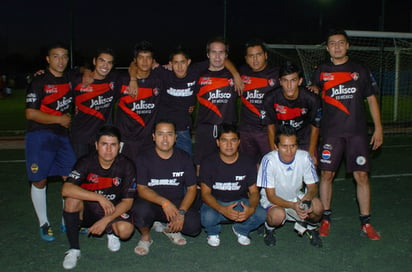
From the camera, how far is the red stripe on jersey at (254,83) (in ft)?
16.8

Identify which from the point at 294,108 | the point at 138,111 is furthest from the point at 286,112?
the point at 138,111

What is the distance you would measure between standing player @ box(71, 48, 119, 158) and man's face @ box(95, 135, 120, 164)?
0.72 m

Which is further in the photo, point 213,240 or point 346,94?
point 346,94

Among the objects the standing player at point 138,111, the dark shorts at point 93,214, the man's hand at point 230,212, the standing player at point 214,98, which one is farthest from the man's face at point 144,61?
the man's hand at point 230,212

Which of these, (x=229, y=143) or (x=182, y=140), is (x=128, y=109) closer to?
(x=182, y=140)

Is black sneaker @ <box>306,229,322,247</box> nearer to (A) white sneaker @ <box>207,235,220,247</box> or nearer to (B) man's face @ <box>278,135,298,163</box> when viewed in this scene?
(B) man's face @ <box>278,135,298,163</box>

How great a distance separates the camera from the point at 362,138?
4.59 meters

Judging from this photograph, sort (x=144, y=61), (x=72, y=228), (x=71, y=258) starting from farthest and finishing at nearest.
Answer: (x=144, y=61) → (x=72, y=228) → (x=71, y=258)

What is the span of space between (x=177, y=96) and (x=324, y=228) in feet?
7.45

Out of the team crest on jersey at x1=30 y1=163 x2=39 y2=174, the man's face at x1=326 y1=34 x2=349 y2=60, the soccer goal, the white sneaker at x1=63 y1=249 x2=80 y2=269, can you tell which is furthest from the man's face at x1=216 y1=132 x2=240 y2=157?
the soccer goal

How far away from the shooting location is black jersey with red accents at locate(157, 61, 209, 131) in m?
5.15

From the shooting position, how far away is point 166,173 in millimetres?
4453

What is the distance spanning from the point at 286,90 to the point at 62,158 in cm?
259

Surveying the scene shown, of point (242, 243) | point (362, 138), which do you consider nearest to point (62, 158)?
point (242, 243)
